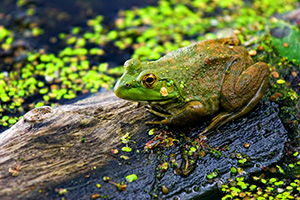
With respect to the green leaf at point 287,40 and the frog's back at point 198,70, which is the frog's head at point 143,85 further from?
the green leaf at point 287,40

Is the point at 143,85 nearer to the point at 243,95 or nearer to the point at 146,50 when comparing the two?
the point at 243,95

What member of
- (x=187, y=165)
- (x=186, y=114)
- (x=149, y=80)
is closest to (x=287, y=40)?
(x=186, y=114)

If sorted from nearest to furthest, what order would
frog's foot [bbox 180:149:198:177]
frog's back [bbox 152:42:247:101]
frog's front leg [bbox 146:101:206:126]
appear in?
1. frog's foot [bbox 180:149:198:177]
2. frog's front leg [bbox 146:101:206:126]
3. frog's back [bbox 152:42:247:101]

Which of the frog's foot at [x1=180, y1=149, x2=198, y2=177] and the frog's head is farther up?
the frog's head

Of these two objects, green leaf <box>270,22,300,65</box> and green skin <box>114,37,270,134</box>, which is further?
green leaf <box>270,22,300,65</box>

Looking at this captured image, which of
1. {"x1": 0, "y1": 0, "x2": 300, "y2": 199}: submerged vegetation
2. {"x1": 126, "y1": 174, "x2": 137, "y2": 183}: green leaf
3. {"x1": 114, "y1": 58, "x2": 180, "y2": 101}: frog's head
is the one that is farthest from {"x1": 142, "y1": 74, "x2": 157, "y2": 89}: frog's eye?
{"x1": 126, "y1": 174, "x2": 137, "y2": 183}: green leaf

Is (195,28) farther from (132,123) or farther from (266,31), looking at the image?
(132,123)

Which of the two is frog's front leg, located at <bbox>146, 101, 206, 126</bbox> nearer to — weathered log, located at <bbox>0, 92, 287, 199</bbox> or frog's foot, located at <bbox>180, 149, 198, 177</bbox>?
weathered log, located at <bbox>0, 92, 287, 199</bbox>
